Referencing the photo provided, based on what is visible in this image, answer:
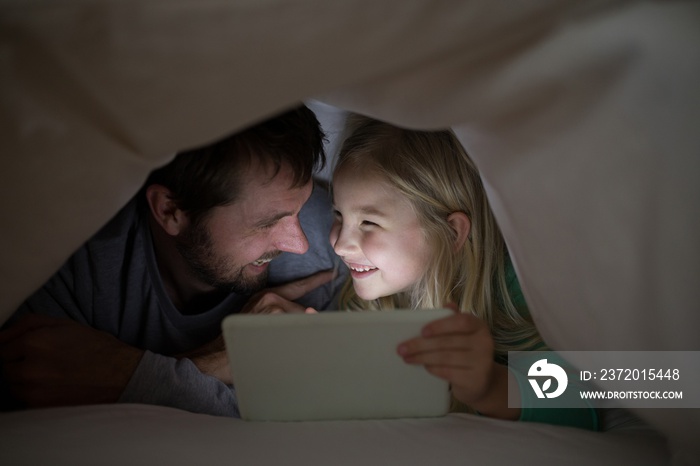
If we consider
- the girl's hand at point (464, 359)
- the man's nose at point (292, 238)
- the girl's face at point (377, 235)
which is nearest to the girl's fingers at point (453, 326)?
the girl's hand at point (464, 359)

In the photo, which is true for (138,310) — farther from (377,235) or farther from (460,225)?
(460,225)

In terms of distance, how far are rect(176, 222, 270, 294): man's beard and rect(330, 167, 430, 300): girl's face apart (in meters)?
0.18

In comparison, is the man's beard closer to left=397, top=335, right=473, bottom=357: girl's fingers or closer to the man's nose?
the man's nose

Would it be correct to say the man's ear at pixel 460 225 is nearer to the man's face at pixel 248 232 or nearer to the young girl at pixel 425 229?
the young girl at pixel 425 229

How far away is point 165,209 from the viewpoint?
1.22 m

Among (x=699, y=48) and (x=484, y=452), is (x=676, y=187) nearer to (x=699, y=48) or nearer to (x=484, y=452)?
(x=699, y=48)

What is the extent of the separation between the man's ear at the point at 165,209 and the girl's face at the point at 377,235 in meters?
0.30

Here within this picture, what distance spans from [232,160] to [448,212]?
43 centimetres

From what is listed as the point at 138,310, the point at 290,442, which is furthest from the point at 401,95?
the point at 138,310

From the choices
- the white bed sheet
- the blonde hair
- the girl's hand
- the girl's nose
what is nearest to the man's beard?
the girl's nose

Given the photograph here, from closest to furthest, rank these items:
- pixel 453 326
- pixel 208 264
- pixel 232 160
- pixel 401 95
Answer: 1. pixel 401 95
2. pixel 453 326
3. pixel 232 160
4. pixel 208 264


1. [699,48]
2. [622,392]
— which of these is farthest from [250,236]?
[699,48]

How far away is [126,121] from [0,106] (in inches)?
5.7

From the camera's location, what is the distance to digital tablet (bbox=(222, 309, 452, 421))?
837mm
